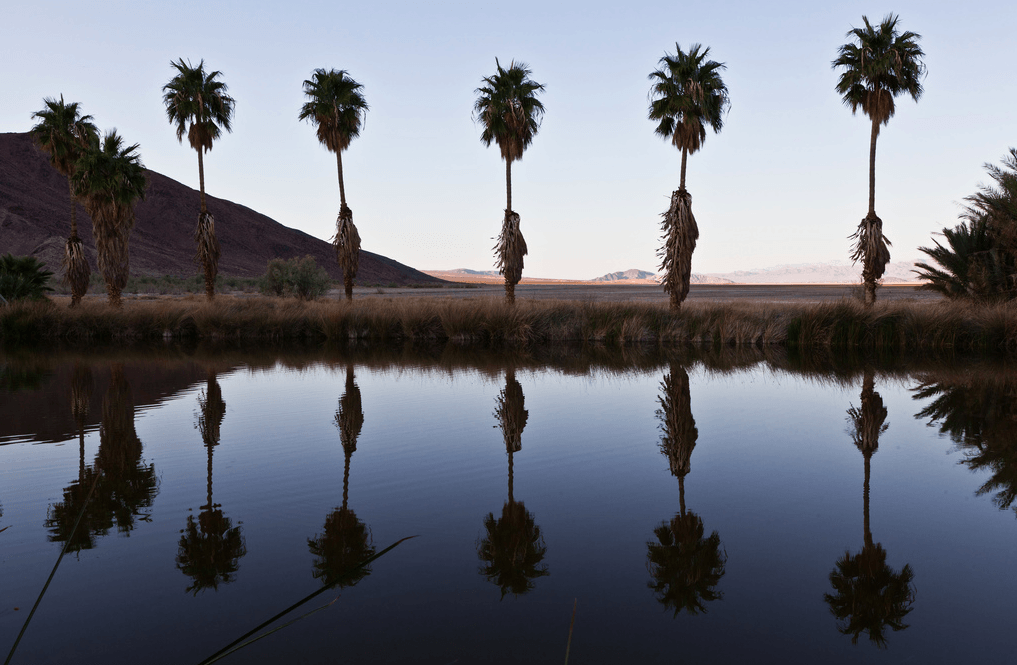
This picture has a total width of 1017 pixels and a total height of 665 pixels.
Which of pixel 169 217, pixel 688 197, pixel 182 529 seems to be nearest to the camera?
pixel 182 529

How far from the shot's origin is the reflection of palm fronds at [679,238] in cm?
2772

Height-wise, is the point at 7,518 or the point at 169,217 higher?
the point at 169,217

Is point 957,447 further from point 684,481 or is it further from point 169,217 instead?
point 169,217

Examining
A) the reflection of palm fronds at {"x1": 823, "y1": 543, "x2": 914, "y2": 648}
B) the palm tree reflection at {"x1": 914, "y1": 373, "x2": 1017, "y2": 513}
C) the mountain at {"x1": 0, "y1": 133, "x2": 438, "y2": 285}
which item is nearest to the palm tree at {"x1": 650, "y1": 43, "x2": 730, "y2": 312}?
the palm tree reflection at {"x1": 914, "y1": 373, "x2": 1017, "y2": 513}

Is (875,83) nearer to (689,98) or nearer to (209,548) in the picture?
(689,98)

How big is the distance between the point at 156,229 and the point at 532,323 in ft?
488

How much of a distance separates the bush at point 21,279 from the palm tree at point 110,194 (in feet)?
8.32

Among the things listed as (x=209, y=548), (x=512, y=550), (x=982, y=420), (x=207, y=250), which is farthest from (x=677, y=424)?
(x=207, y=250)

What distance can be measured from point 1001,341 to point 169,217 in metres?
165

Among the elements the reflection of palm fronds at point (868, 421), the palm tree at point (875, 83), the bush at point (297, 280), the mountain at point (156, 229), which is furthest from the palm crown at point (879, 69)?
the mountain at point (156, 229)

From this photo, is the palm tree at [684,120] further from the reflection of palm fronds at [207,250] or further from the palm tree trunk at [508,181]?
the reflection of palm fronds at [207,250]

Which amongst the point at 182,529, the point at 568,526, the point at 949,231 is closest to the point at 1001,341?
the point at 949,231

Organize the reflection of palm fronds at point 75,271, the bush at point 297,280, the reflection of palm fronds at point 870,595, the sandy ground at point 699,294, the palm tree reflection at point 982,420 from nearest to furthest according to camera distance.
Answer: the reflection of palm fronds at point 870,595, the palm tree reflection at point 982,420, the reflection of palm fronds at point 75,271, the sandy ground at point 699,294, the bush at point 297,280

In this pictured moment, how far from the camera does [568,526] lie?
208 inches
